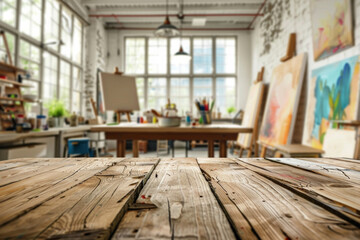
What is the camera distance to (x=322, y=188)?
0.52 m

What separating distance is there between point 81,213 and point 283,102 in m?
3.96

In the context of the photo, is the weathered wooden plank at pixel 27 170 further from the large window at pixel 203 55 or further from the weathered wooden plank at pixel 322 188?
the large window at pixel 203 55

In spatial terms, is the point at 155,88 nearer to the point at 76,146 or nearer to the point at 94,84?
the point at 94,84

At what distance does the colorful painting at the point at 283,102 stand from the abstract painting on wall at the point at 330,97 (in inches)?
8.2

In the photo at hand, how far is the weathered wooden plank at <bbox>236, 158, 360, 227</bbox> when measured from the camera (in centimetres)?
40

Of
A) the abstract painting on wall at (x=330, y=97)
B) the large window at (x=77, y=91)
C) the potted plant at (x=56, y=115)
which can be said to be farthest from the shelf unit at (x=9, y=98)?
the abstract painting on wall at (x=330, y=97)

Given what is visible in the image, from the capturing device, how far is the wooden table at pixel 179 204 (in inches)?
12.5

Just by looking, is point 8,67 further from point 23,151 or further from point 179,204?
point 179,204

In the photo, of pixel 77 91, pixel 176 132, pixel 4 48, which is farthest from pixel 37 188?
pixel 77 91

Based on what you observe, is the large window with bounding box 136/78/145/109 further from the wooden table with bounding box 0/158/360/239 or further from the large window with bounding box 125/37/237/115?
the wooden table with bounding box 0/158/360/239

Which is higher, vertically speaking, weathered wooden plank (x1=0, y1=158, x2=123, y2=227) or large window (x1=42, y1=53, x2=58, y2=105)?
large window (x1=42, y1=53, x2=58, y2=105)

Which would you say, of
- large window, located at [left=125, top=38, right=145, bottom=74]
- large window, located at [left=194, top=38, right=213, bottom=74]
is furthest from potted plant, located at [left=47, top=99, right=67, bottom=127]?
large window, located at [left=194, top=38, right=213, bottom=74]

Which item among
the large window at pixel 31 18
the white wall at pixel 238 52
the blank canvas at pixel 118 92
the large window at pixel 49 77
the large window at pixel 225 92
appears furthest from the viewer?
the large window at pixel 225 92

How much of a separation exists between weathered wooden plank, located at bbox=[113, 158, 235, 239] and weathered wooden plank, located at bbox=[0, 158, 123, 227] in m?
0.19
